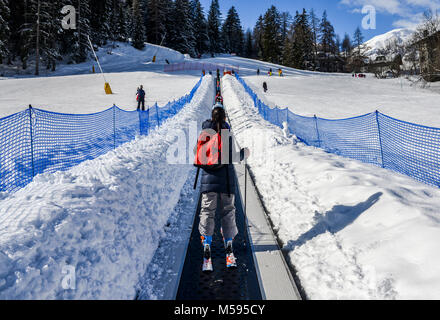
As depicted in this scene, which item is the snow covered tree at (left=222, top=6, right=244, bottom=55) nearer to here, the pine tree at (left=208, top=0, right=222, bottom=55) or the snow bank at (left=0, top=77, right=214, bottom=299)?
the pine tree at (left=208, top=0, right=222, bottom=55)

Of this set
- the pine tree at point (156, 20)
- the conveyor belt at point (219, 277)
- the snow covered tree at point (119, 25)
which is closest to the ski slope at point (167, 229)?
the conveyor belt at point (219, 277)

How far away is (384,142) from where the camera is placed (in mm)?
9500

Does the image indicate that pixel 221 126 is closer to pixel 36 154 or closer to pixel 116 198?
pixel 116 198

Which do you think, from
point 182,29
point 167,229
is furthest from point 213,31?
point 167,229

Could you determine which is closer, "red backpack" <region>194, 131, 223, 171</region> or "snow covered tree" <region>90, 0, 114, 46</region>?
"red backpack" <region>194, 131, 223, 171</region>

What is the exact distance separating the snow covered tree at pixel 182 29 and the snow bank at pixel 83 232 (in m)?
75.3

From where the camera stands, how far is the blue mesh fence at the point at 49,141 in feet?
18.9

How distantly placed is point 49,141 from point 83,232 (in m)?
5.76

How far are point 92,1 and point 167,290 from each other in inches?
2721

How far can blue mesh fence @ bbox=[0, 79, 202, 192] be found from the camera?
577 cm

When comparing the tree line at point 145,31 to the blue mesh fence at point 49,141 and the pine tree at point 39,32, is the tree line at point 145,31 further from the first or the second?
the blue mesh fence at point 49,141

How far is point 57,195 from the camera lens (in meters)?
3.19

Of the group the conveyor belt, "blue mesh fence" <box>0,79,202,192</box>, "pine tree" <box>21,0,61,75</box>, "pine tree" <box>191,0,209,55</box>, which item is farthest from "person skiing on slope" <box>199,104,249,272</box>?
"pine tree" <box>191,0,209,55</box>

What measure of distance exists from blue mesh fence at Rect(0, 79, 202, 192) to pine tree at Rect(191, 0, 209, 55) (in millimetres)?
77685
